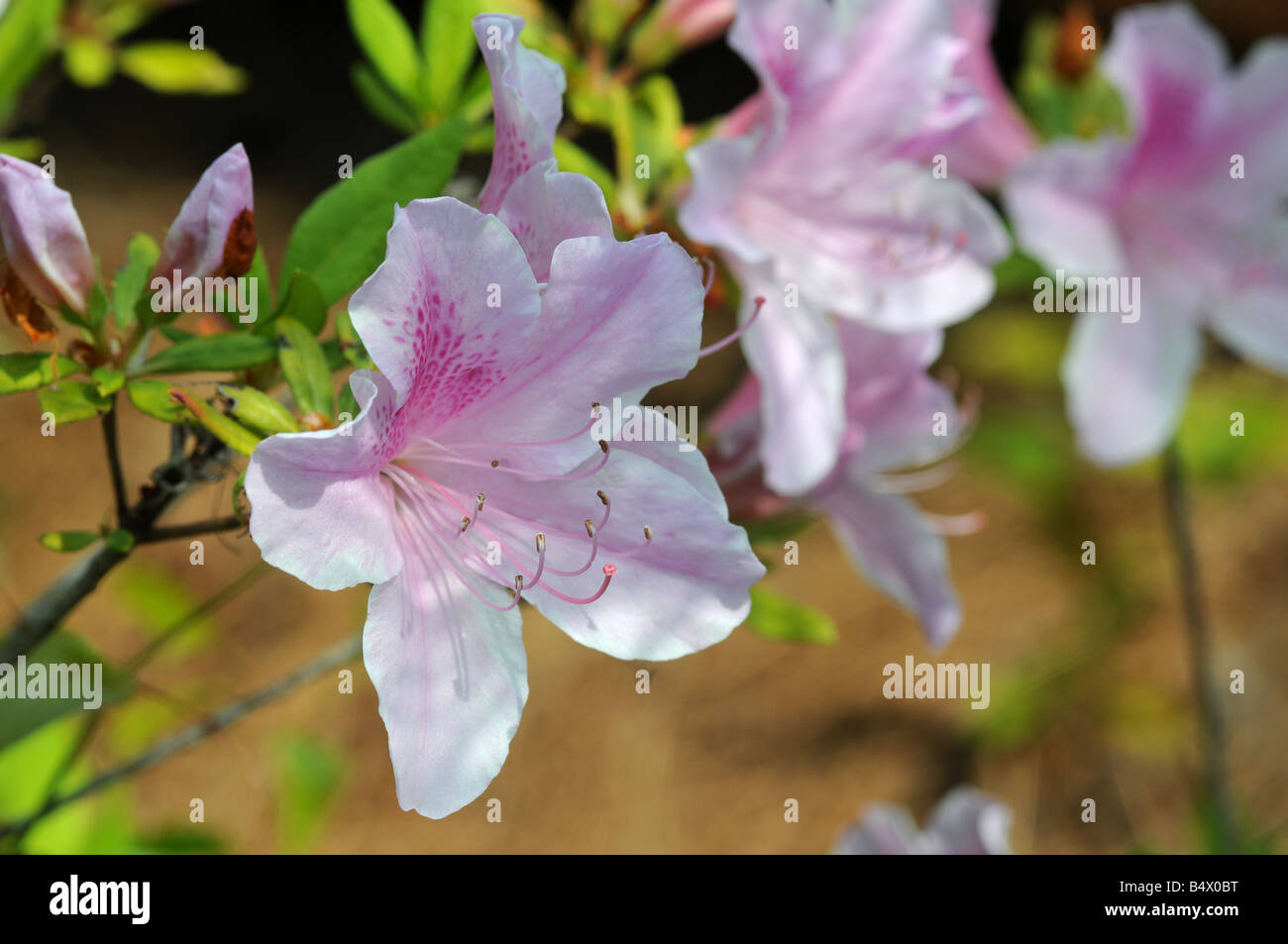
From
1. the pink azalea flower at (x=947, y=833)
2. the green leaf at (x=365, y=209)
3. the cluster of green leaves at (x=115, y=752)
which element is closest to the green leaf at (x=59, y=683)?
the cluster of green leaves at (x=115, y=752)

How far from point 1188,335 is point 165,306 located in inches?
52.2

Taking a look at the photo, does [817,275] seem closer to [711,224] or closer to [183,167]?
[711,224]

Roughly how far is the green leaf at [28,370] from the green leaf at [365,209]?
17 centimetres

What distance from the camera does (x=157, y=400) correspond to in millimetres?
748

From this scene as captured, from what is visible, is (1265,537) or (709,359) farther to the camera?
(709,359)

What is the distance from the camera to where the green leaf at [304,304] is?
0.78 meters

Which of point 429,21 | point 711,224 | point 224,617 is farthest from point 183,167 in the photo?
point 711,224

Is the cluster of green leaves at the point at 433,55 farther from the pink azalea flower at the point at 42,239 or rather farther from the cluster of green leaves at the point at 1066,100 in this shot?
the cluster of green leaves at the point at 1066,100

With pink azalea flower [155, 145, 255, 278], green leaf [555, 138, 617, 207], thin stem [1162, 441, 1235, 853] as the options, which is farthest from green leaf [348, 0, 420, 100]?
thin stem [1162, 441, 1235, 853]

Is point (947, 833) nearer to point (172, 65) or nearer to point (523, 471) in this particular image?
point (523, 471)

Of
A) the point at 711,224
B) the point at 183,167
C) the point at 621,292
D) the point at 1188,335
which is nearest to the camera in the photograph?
the point at 621,292

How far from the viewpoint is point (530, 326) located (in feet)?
2.38

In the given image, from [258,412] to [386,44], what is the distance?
0.55 metres

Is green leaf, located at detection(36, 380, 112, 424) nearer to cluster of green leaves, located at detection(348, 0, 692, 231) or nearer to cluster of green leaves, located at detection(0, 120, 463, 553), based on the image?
cluster of green leaves, located at detection(0, 120, 463, 553)
